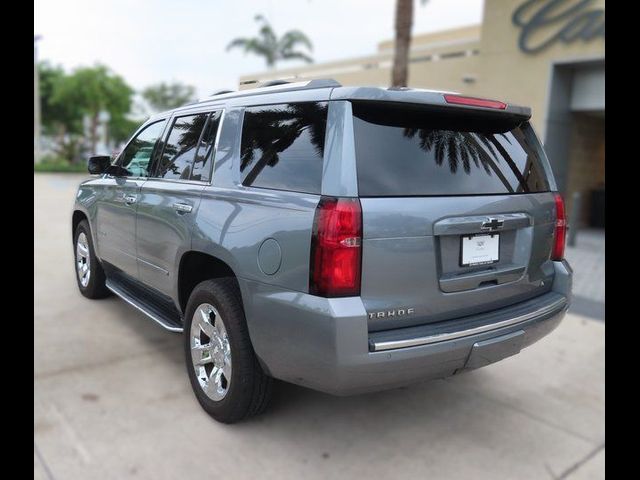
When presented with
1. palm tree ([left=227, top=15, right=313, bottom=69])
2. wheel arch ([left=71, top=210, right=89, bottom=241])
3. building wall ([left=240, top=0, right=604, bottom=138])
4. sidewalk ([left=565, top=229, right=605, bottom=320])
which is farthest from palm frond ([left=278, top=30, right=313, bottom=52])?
wheel arch ([left=71, top=210, right=89, bottom=241])

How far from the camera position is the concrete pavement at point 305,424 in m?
2.80

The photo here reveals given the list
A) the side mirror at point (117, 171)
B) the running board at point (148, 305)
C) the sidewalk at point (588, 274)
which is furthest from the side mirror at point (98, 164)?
the sidewalk at point (588, 274)

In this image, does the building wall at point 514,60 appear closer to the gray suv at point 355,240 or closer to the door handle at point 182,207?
the gray suv at point 355,240

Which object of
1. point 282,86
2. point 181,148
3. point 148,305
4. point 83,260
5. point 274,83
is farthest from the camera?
point 83,260

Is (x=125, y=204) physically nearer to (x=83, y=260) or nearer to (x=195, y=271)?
(x=195, y=271)

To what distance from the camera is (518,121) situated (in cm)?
326

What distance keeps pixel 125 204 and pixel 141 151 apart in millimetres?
478

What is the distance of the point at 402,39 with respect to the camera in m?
11.8

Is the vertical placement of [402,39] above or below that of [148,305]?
above

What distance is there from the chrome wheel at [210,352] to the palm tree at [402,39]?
31.2ft

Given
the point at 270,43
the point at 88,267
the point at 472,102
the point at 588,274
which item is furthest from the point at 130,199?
the point at 270,43

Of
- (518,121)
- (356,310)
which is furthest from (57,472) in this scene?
(518,121)

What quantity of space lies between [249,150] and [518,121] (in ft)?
5.26
